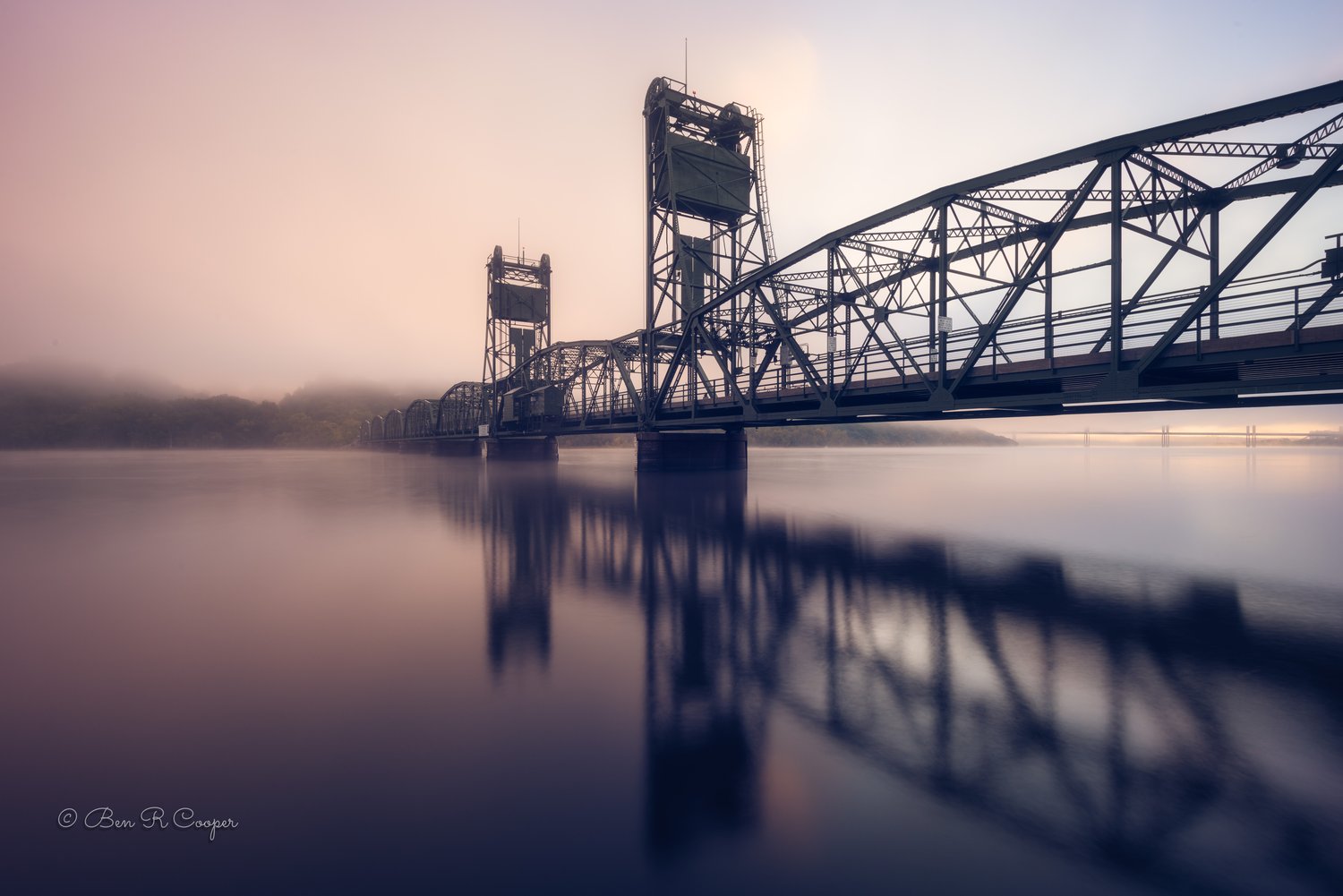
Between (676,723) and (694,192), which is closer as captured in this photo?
(676,723)

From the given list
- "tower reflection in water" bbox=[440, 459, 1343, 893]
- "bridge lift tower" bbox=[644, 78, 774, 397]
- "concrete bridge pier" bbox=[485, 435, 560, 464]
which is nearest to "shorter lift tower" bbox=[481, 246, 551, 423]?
"concrete bridge pier" bbox=[485, 435, 560, 464]

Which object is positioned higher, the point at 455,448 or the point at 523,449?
the point at 523,449

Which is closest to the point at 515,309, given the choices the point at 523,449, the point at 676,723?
the point at 523,449

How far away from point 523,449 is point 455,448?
34483 mm

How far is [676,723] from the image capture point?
542cm

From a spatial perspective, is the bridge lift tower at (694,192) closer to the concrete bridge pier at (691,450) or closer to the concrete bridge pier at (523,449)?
the concrete bridge pier at (691,450)

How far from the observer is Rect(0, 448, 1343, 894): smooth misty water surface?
3592 millimetres

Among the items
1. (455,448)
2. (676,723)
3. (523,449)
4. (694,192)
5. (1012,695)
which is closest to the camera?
(676,723)

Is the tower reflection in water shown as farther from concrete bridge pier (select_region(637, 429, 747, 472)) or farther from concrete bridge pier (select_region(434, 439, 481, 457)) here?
concrete bridge pier (select_region(434, 439, 481, 457))

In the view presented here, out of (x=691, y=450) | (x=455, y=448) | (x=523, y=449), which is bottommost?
(x=455, y=448)

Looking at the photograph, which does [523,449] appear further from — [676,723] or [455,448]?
[676,723]

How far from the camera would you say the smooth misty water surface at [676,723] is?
3.59 metres

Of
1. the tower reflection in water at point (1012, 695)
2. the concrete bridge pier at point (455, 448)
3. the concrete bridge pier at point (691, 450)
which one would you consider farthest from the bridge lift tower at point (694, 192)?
the concrete bridge pier at point (455, 448)

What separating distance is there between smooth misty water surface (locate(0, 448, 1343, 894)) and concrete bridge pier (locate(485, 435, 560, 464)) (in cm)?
5150
